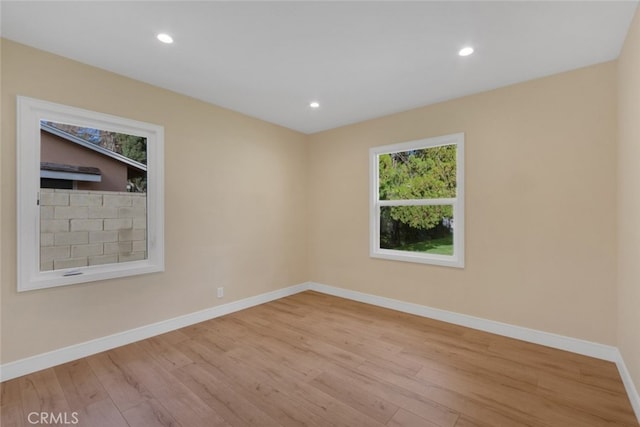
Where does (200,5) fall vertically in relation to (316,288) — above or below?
above

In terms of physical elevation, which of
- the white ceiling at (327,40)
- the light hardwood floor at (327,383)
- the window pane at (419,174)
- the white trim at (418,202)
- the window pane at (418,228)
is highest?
the white ceiling at (327,40)

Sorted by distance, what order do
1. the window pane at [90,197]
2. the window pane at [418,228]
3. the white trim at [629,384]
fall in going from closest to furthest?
the white trim at [629,384] → the window pane at [90,197] → the window pane at [418,228]

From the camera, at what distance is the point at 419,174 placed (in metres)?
3.60

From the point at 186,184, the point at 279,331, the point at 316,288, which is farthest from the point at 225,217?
the point at 316,288

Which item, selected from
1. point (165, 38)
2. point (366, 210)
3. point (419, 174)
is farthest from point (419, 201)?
point (165, 38)

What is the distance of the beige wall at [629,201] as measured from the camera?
1.81 metres

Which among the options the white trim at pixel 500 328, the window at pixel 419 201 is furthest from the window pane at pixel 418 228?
the white trim at pixel 500 328

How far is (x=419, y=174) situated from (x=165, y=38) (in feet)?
9.91

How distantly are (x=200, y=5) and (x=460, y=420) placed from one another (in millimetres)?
3124

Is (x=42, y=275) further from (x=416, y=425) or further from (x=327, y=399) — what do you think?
(x=416, y=425)

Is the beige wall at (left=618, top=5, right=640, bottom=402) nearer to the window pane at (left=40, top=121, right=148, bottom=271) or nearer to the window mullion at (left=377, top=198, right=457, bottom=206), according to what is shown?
the window mullion at (left=377, top=198, right=457, bottom=206)

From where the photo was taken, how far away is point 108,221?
271cm

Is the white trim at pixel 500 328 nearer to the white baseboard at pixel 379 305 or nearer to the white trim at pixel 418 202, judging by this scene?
the white baseboard at pixel 379 305

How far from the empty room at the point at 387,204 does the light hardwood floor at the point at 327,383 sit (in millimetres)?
20
